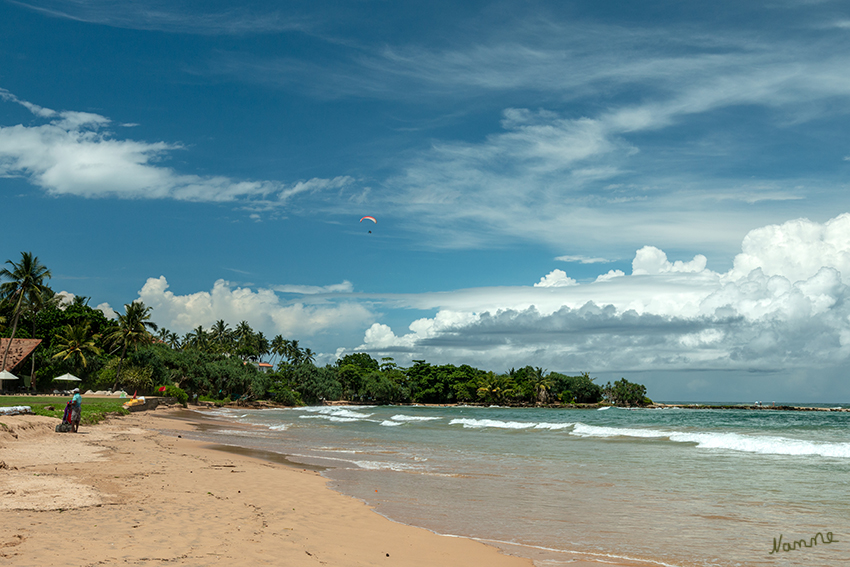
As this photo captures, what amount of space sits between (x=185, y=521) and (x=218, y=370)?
2903 inches

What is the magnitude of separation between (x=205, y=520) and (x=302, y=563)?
2.25 meters

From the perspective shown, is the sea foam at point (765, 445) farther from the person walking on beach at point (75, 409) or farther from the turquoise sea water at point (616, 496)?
the person walking on beach at point (75, 409)

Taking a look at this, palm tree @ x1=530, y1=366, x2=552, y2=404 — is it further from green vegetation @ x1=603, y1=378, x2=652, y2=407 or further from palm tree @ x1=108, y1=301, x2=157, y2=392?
palm tree @ x1=108, y1=301, x2=157, y2=392

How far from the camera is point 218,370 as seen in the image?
2985 inches

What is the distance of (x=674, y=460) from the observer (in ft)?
63.5

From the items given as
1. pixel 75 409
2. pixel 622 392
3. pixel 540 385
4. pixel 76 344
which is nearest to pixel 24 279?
pixel 76 344

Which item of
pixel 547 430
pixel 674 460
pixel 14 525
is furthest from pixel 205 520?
pixel 547 430

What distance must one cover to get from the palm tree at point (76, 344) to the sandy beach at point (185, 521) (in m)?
49.4

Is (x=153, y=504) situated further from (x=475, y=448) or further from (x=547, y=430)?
(x=547, y=430)

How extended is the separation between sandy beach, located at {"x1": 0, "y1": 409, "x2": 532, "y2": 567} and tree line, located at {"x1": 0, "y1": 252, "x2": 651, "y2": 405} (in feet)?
168

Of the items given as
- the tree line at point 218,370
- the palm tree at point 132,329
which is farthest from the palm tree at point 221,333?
the palm tree at point 132,329

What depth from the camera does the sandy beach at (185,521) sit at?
19.1ft

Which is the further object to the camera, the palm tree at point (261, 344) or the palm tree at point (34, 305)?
the palm tree at point (261, 344)

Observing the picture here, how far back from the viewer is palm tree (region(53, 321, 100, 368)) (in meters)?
55.2
